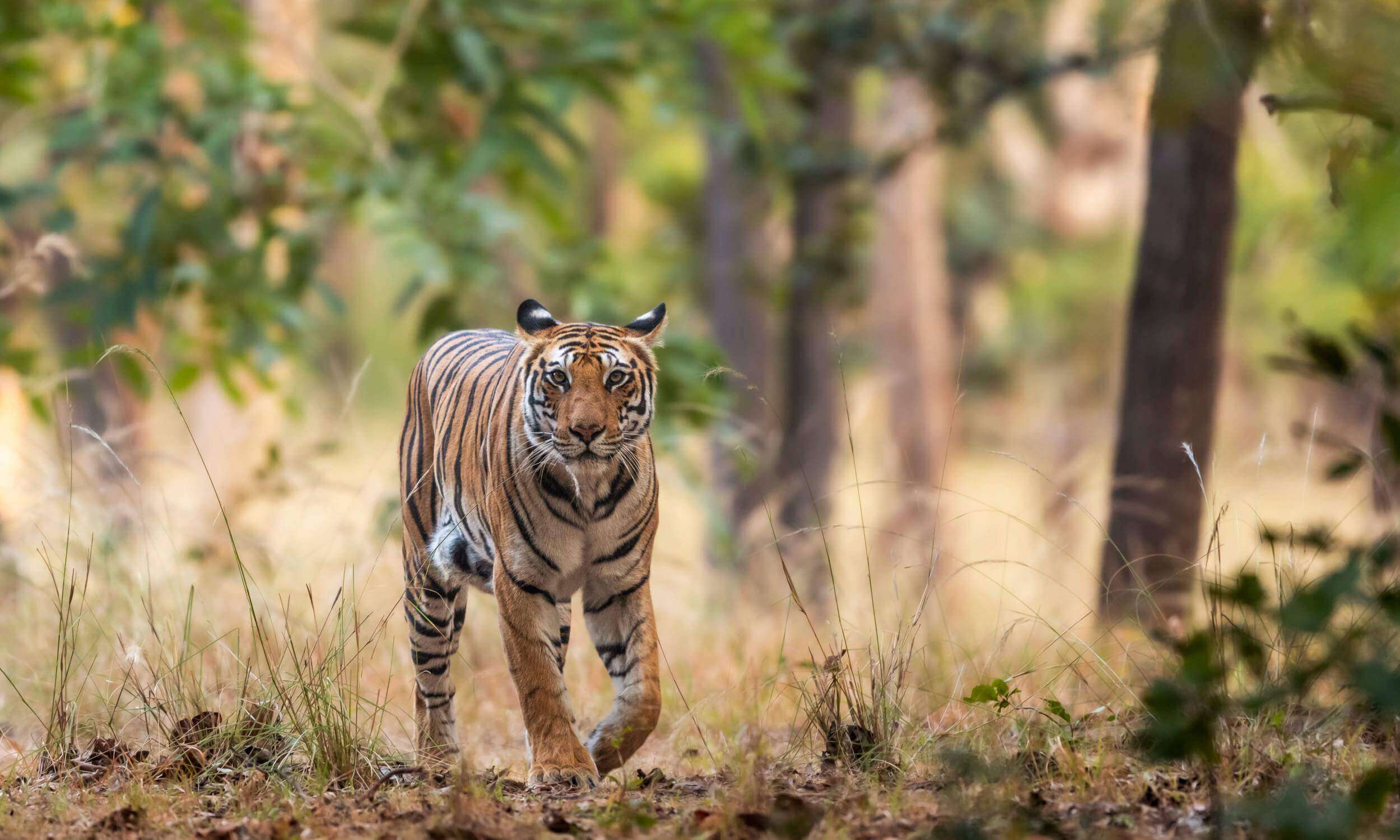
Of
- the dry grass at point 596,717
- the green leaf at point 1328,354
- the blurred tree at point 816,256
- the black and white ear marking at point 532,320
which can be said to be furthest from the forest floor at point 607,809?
the blurred tree at point 816,256

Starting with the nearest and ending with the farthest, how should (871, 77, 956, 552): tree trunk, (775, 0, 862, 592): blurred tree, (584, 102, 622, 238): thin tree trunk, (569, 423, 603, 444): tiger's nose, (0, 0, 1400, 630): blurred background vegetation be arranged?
(569, 423, 603, 444): tiger's nose < (0, 0, 1400, 630): blurred background vegetation < (775, 0, 862, 592): blurred tree < (871, 77, 956, 552): tree trunk < (584, 102, 622, 238): thin tree trunk

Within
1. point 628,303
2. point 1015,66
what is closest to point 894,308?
point 1015,66

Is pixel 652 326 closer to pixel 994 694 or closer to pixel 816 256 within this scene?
pixel 994 694

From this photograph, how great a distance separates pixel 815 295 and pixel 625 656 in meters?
6.10

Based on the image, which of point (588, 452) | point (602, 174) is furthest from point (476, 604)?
point (602, 174)

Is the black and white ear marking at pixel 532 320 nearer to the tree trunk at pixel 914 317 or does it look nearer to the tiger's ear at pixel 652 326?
the tiger's ear at pixel 652 326

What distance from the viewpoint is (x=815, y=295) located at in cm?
977

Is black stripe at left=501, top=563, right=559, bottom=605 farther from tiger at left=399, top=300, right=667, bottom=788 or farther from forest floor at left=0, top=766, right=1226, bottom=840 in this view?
forest floor at left=0, top=766, right=1226, bottom=840

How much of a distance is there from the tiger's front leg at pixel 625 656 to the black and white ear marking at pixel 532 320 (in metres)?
0.74

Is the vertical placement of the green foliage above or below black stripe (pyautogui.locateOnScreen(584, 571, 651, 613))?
below

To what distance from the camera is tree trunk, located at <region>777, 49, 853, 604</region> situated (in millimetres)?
9273

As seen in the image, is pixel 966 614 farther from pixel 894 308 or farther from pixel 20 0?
pixel 894 308

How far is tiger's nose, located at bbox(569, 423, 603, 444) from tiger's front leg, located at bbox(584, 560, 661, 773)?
21.0 inches

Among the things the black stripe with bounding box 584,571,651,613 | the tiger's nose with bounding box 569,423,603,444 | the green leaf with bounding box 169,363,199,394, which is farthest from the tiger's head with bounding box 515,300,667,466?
the green leaf with bounding box 169,363,199,394
